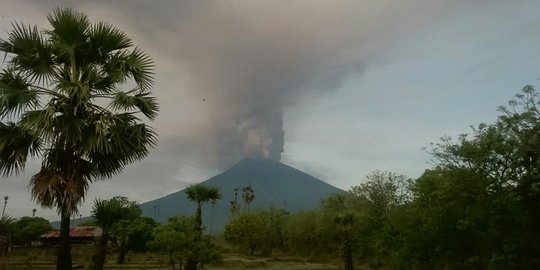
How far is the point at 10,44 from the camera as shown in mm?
10484

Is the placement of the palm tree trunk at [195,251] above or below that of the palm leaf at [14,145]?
below

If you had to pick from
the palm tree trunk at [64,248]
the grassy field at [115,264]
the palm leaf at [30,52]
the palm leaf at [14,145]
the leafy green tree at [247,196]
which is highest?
the leafy green tree at [247,196]

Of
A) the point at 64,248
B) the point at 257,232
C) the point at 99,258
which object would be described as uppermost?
the point at 257,232

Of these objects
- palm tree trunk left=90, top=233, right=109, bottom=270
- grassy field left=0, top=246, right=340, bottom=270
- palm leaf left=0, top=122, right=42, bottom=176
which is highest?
palm leaf left=0, top=122, right=42, bottom=176

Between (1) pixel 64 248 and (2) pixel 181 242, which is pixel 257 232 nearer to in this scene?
(2) pixel 181 242

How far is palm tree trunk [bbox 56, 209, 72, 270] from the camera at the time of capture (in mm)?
10125

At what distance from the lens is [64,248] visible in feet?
33.5

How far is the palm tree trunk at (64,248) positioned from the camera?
1012 cm

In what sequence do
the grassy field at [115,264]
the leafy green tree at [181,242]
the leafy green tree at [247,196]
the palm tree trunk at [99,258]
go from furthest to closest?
the leafy green tree at [247,196], the grassy field at [115,264], the leafy green tree at [181,242], the palm tree trunk at [99,258]

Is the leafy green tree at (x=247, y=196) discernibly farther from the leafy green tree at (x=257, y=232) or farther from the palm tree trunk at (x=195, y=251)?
the palm tree trunk at (x=195, y=251)

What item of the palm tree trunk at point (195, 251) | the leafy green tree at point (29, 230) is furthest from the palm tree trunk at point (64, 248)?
the leafy green tree at point (29, 230)

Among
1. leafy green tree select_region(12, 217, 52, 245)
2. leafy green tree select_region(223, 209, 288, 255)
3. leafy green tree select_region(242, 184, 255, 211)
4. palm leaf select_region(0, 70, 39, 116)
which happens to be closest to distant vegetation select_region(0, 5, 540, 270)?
palm leaf select_region(0, 70, 39, 116)

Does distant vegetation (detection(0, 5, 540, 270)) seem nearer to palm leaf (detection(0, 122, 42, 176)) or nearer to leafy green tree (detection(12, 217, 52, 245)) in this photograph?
palm leaf (detection(0, 122, 42, 176))

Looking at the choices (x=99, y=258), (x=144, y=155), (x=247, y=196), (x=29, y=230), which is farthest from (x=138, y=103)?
(x=247, y=196)
